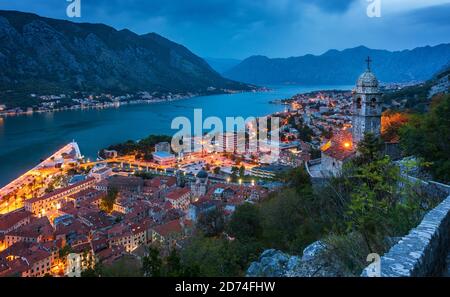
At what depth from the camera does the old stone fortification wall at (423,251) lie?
160cm

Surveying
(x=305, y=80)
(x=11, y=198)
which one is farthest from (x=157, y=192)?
(x=305, y=80)

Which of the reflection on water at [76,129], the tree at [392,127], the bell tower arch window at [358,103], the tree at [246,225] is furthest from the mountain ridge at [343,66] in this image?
the tree at [246,225]

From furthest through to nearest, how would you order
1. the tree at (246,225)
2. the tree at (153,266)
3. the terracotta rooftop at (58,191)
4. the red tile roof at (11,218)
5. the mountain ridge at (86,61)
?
the mountain ridge at (86,61), the terracotta rooftop at (58,191), the red tile roof at (11,218), the tree at (246,225), the tree at (153,266)

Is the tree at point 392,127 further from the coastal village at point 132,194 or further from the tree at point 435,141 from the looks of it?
the tree at point 435,141

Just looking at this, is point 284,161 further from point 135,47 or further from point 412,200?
point 135,47

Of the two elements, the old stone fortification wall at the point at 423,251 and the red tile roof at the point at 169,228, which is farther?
the red tile roof at the point at 169,228

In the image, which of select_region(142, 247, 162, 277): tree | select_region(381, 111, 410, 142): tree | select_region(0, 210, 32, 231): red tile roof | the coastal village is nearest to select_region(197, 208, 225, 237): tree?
the coastal village

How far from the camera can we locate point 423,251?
1727 millimetres

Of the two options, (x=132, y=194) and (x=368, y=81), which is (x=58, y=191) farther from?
(x=368, y=81)

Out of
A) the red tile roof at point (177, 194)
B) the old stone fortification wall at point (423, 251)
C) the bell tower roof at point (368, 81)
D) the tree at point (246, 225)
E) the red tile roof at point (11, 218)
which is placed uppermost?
the bell tower roof at point (368, 81)

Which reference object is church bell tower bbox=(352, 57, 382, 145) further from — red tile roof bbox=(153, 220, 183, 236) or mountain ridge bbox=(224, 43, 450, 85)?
mountain ridge bbox=(224, 43, 450, 85)

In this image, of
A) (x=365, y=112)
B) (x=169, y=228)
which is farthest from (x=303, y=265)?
(x=169, y=228)

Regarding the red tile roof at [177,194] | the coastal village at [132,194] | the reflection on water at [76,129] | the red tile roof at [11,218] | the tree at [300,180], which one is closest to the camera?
the tree at [300,180]

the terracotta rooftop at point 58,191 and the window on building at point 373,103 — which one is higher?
the window on building at point 373,103
